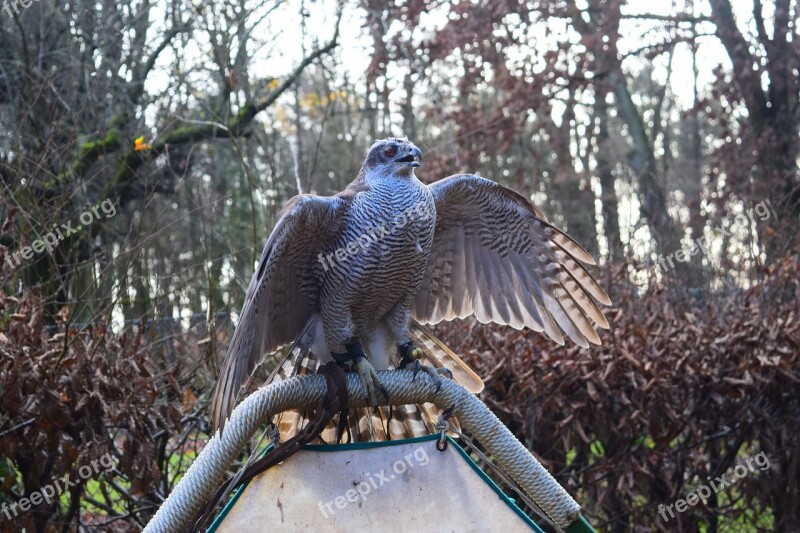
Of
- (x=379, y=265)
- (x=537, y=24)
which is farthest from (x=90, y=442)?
(x=537, y=24)

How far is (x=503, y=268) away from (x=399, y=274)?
716mm

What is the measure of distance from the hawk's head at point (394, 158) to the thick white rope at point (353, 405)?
0.83m

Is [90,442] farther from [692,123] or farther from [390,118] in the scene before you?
[692,123]

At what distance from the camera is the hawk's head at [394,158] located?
9.53ft

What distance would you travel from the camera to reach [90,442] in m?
3.30

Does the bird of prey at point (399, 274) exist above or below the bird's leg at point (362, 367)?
above

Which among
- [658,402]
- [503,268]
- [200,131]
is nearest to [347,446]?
[503,268]

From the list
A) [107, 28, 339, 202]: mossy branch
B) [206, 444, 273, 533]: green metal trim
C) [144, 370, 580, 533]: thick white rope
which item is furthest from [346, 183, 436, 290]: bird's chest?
[107, 28, 339, 202]: mossy branch

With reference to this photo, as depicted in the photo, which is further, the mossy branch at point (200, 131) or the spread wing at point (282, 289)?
the mossy branch at point (200, 131)

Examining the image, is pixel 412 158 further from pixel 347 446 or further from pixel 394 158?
pixel 347 446

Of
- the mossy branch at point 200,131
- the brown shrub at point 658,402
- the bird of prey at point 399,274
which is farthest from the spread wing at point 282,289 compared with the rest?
the mossy branch at point 200,131

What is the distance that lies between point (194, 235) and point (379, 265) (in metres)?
6.43

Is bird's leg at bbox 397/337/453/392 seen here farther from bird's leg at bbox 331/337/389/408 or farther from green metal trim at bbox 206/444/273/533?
green metal trim at bbox 206/444/273/533

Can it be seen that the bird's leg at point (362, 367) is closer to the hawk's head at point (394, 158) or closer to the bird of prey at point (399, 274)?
the bird of prey at point (399, 274)
